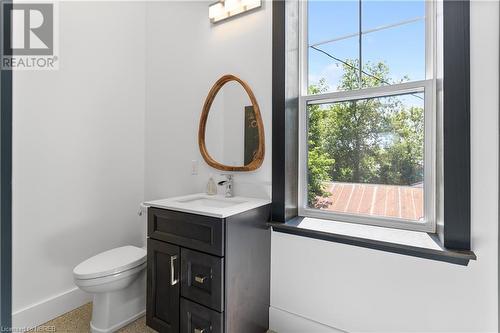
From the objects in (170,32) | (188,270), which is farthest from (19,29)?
(188,270)

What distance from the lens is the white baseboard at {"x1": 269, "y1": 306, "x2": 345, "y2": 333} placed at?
1569mm

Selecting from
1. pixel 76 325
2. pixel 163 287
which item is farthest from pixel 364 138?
pixel 76 325

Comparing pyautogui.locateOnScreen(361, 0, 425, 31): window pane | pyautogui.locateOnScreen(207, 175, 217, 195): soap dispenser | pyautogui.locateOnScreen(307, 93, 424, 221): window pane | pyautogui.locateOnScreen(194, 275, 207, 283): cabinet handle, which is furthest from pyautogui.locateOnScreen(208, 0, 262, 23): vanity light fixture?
pyautogui.locateOnScreen(194, 275, 207, 283): cabinet handle

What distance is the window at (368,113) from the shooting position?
150cm

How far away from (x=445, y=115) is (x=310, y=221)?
96 centimetres

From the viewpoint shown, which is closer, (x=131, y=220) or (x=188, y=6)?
(x=188, y=6)

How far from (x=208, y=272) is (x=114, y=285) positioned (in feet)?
2.27

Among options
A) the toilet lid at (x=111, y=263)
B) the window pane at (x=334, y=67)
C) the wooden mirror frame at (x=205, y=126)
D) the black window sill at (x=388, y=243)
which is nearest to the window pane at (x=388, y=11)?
the window pane at (x=334, y=67)

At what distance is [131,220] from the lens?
241 cm

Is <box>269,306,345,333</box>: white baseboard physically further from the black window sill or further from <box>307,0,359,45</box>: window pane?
<box>307,0,359,45</box>: window pane

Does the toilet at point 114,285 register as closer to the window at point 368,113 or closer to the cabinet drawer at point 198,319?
the cabinet drawer at point 198,319

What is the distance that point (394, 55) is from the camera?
157cm

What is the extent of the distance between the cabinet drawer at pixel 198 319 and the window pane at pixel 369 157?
96 cm

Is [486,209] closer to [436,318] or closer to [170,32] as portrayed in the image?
[436,318]
